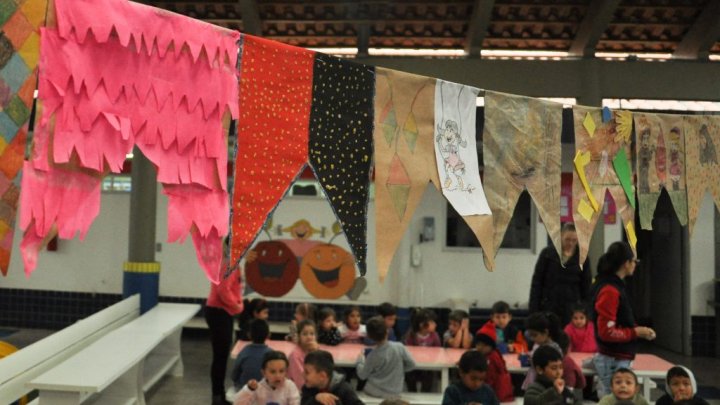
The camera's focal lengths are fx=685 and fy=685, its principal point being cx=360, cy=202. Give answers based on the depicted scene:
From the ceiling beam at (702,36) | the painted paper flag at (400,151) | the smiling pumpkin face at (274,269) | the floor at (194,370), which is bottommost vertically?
the floor at (194,370)

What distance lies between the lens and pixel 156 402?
639 centimetres

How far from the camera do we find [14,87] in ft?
5.57

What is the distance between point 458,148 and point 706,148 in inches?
70.0

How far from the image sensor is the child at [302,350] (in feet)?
16.6

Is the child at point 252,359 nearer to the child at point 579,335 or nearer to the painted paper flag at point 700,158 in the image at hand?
the child at point 579,335

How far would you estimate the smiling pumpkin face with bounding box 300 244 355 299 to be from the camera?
29.5 feet

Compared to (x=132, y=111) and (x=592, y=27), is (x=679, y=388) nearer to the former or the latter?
(x=592, y=27)

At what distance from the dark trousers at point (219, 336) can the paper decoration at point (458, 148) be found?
3428 mm

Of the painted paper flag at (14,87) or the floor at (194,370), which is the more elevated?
the painted paper flag at (14,87)

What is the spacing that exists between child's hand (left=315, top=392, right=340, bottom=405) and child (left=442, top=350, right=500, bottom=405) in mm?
702

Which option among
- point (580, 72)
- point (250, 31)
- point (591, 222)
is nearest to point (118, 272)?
point (250, 31)

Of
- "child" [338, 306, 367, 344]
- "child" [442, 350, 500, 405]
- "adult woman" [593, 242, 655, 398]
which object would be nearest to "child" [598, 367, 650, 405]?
"adult woman" [593, 242, 655, 398]

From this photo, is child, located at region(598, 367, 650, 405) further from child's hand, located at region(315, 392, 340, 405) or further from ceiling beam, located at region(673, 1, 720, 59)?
ceiling beam, located at region(673, 1, 720, 59)

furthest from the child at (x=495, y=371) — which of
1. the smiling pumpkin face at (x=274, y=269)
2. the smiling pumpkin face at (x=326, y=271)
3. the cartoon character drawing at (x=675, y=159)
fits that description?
the smiling pumpkin face at (x=274, y=269)
